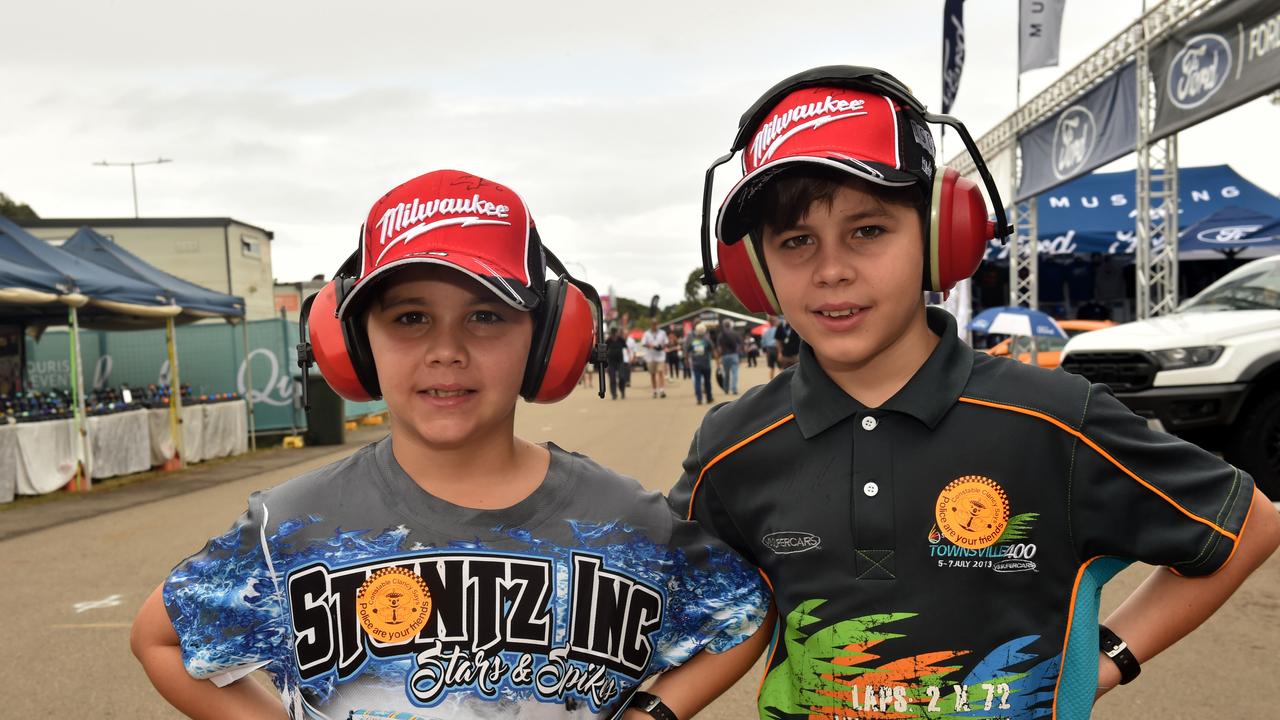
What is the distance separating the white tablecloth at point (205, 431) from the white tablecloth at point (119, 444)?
299mm

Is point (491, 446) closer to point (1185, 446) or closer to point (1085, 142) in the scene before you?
point (1185, 446)

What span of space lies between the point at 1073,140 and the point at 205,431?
15497 millimetres

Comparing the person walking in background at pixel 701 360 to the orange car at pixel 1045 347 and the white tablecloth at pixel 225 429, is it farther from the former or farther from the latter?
the white tablecloth at pixel 225 429

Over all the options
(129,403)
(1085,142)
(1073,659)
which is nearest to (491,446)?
(1073,659)

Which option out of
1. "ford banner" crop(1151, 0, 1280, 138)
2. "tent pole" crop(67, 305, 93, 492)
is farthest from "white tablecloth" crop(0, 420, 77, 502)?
"ford banner" crop(1151, 0, 1280, 138)

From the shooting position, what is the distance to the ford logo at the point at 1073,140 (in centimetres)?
1548

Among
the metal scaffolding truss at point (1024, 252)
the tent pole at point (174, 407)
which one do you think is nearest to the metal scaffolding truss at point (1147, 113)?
the metal scaffolding truss at point (1024, 252)

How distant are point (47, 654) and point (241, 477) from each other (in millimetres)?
7169

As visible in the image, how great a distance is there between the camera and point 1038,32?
1603 centimetres

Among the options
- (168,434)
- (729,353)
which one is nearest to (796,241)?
(168,434)

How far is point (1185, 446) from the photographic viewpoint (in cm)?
167

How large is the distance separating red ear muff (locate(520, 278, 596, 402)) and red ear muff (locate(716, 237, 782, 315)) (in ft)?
1.19

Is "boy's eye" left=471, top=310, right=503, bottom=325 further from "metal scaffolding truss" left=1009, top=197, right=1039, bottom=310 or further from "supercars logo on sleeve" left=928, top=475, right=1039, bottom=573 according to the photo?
"metal scaffolding truss" left=1009, top=197, right=1039, bottom=310

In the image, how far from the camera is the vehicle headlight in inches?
283
